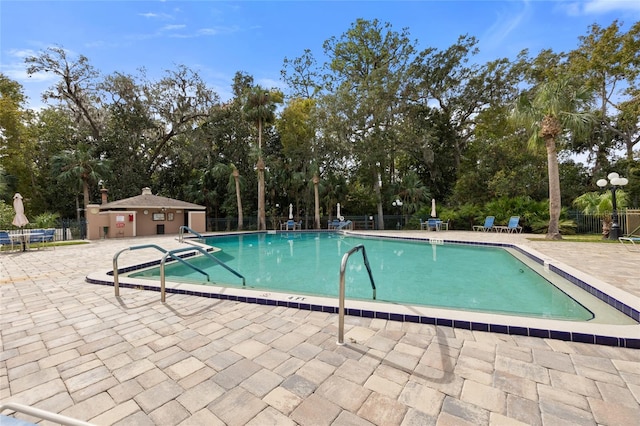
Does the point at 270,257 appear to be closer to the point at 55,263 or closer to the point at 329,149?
the point at 55,263

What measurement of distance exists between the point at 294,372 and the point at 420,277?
5.10m

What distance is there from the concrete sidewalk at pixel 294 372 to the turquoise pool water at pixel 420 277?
53.5 inches

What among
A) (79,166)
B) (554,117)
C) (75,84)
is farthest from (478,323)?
(75,84)

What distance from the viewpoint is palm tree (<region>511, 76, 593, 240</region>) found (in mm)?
10836

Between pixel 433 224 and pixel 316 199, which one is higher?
pixel 316 199

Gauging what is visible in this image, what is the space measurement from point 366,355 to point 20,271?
8.26 meters

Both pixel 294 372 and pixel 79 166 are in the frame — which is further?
pixel 79 166

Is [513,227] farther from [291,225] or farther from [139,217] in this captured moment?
[139,217]

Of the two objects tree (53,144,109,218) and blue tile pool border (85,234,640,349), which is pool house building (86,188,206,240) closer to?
tree (53,144,109,218)

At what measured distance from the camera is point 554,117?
10930mm

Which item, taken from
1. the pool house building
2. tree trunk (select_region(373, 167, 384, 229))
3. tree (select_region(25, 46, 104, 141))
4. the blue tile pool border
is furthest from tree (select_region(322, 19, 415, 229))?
tree (select_region(25, 46, 104, 141))

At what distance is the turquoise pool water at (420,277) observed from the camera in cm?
472

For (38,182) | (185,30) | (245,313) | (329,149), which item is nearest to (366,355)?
(245,313)

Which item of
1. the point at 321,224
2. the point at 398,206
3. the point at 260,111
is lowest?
the point at 321,224
